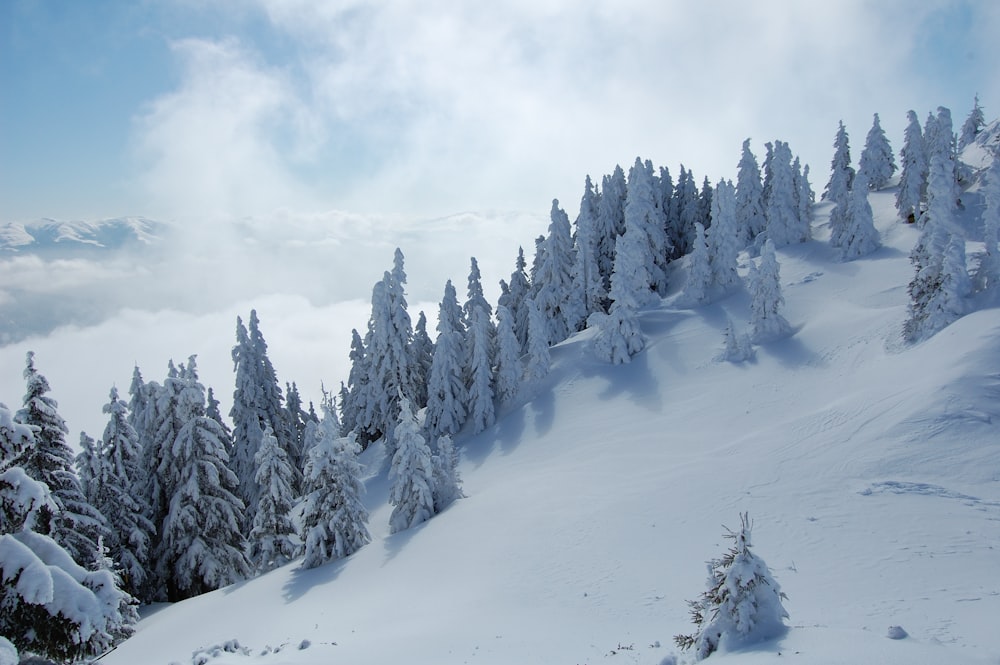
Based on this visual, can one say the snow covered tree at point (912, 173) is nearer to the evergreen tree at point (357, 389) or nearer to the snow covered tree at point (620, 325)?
the snow covered tree at point (620, 325)

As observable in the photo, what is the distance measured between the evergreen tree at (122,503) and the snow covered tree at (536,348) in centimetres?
2688

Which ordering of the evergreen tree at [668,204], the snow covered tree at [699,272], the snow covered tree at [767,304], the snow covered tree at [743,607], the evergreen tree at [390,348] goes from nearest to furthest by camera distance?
the snow covered tree at [743,607] < the snow covered tree at [767,304] < the evergreen tree at [390,348] < the snow covered tree at [699,272] < the evergreen tree at [668,204]

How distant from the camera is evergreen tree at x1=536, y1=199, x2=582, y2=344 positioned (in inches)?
2285

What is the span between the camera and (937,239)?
1241 inches

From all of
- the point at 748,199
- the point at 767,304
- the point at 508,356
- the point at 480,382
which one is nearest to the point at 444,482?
the point at 480,382

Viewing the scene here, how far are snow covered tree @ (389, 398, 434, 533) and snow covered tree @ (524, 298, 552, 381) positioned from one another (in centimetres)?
1858

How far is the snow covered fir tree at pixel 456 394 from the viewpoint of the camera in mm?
9641

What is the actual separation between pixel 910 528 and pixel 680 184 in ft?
213

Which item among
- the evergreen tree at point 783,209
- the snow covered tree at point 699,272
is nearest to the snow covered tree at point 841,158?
the evergreen tree at point 783,209

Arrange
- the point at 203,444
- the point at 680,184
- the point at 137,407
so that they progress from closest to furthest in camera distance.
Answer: the point at 203,444, the point at 137,407, the point at 680,184

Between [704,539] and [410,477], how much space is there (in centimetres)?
1529

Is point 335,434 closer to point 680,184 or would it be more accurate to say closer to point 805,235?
point 805,235

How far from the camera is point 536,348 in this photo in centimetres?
4644

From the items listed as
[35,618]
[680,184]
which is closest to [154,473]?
[35,618]
